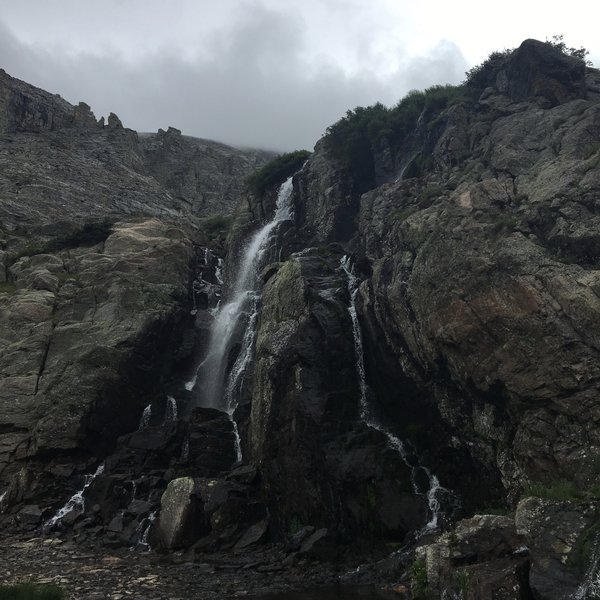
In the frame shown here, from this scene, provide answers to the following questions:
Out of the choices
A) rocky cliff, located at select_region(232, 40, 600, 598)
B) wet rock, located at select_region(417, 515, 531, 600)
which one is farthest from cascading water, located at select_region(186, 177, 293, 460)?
wet rock, located at select_region(417, 515, 531, 600)

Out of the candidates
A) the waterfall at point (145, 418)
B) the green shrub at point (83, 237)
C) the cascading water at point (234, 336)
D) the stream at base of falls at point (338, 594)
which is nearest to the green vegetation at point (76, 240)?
the green shrub at point (83, 237)

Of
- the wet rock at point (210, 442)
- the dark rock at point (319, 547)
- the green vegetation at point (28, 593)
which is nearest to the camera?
the green vegetation at point (28, 593)

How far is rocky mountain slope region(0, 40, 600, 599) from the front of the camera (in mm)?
21297

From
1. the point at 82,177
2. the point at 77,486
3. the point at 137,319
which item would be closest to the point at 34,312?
the point at 137,319

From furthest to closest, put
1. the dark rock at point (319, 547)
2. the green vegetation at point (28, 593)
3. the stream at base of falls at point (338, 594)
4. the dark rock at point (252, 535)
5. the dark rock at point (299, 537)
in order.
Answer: the dark rock at point (252, 535), the dark rock at point (299, 537), the dark rock at point (319, 547), the stream at base of falls at point (338, 594), the green vegetation at point (28, 593)

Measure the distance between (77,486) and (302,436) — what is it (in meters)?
14.6

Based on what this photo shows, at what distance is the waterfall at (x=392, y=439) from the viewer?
958 inches

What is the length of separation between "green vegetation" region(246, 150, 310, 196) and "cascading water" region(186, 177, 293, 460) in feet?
35.9

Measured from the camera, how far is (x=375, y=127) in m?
57.9

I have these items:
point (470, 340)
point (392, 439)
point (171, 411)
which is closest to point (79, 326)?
point (171, 411)

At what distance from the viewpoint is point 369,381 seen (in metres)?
31.6

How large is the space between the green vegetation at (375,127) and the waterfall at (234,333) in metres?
10.9

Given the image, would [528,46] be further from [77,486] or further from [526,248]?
[77,486]

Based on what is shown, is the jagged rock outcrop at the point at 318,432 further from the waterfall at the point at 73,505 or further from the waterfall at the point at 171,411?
the waterfall at the point at 73,505
